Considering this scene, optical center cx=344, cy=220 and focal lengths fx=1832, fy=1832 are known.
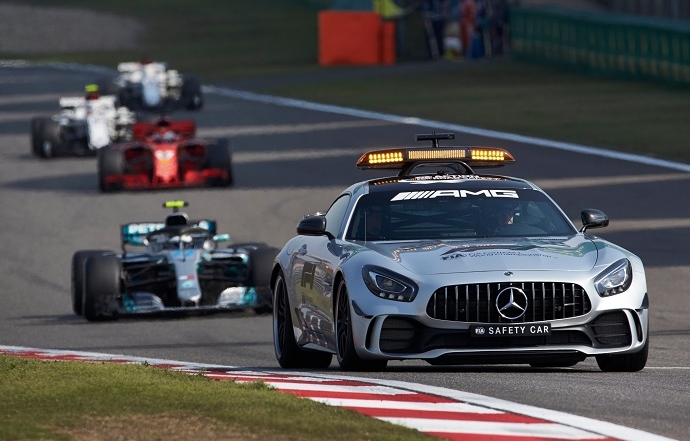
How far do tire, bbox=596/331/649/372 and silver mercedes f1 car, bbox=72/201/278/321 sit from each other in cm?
A: 634

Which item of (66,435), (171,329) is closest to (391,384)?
(66,435)

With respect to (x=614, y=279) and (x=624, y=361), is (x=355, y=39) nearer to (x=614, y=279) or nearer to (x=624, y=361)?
(x=624, y=361)

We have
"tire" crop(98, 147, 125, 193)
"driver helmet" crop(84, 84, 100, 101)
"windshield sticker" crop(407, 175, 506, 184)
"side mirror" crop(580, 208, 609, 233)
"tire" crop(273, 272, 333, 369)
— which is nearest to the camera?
"side mirror" crop(580, 208, 609, 233)

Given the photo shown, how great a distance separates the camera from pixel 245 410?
850cm

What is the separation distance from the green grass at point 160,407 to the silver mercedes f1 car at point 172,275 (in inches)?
266

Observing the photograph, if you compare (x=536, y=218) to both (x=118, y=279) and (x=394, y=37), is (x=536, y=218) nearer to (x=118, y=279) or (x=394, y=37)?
(x=118, y=279)

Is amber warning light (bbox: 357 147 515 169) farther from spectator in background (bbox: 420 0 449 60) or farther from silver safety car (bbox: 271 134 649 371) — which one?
spectator in background (bbox: 420 0 449 60)

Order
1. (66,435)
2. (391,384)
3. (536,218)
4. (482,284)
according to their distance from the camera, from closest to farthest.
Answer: (66,435) < (391,384) < (482,284) < (536,218)

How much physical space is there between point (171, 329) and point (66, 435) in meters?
8.84

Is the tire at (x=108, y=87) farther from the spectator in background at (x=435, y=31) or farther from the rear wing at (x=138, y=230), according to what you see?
the rear wing at (x=138, y=230)

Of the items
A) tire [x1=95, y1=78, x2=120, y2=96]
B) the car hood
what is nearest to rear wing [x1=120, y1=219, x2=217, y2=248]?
the car hood

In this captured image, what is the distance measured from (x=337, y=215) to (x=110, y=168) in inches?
590

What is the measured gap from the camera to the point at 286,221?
23266 mm

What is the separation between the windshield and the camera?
11.6m
